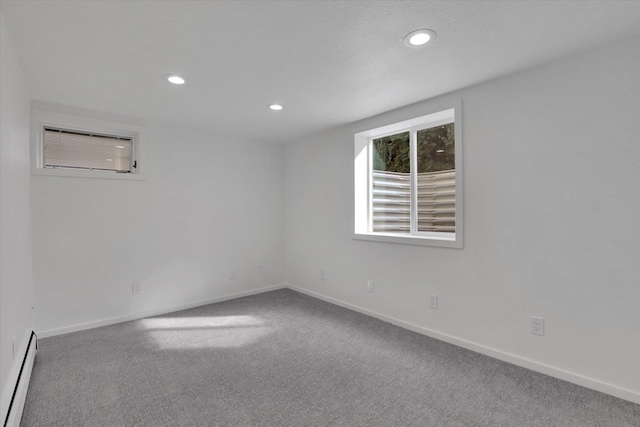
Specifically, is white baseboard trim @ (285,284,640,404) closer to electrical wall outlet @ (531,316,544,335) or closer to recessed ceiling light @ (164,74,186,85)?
electrical wall outlet @ (531,316,544,335)

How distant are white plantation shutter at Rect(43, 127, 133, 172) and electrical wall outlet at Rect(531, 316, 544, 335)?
14.1 feet

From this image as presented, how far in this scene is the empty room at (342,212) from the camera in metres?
1.87

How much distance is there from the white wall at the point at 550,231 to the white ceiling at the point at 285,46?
0.82 ft

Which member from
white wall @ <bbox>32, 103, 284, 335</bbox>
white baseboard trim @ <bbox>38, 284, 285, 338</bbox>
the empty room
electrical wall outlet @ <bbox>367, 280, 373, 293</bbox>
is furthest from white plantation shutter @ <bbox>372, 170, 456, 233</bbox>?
white baseboard trim @ <bbox>38, 284, 285, 338</bbox>

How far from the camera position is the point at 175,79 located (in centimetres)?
254

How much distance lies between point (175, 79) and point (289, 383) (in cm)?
250

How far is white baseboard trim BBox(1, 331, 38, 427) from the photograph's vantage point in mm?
1688

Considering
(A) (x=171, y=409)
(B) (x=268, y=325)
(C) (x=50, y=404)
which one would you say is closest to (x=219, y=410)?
(A) (x=171, y=409)

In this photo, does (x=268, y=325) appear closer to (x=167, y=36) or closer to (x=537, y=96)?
(x=167, y=36)

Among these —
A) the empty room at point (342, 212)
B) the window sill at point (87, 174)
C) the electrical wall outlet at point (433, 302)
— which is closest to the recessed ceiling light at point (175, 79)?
the empty room at point (342, 212)

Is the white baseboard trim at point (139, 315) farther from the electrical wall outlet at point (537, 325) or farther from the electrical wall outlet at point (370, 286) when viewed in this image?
the electrical wall outlet at point (537, 325)

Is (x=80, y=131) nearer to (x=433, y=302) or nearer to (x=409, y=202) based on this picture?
(x=409, y=202)

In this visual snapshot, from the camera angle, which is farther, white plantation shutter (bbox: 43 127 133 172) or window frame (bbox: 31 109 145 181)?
white plantation shutter (bbox: 43 127 133 172)

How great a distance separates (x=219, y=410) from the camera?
6.35ft
